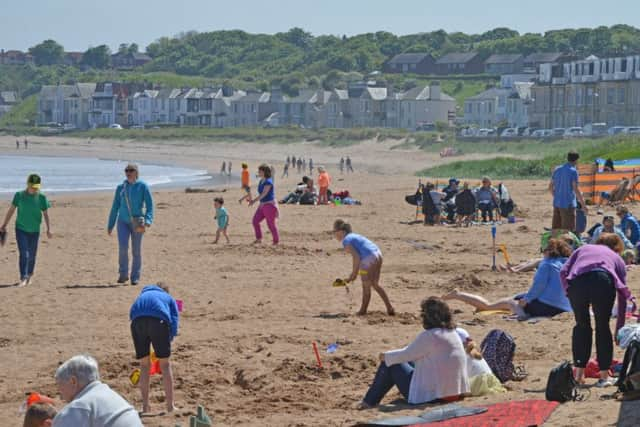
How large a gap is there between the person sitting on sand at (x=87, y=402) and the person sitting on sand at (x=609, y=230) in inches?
397

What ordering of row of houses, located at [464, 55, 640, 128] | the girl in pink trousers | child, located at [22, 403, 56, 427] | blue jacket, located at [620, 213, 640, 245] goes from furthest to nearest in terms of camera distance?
row of houses, located at [464, 55, 640, 128]
the girl in pink trousers
blue jacket, located at [620, 213, 640, 245]
child, located at [22, 403, 56, 427]

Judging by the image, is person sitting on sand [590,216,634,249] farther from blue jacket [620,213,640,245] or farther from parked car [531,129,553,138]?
parked car [531,129,553,138]

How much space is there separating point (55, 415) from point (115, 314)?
6.97 meters

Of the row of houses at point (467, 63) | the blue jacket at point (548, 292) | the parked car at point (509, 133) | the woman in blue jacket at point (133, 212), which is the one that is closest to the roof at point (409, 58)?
the row of houses at point (467, 63)

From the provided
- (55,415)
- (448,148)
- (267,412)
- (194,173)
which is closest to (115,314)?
(267,412)

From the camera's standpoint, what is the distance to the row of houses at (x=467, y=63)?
166 meters

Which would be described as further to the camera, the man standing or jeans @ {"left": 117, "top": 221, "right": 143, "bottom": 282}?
the man standing

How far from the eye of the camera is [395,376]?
8.98 m

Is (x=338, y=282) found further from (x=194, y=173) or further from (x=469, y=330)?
(x=194, y=173)

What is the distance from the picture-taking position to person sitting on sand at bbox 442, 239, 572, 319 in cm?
1179

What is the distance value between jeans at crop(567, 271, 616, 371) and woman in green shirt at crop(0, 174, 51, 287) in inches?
324

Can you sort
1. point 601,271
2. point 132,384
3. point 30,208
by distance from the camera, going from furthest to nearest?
point 30,208, point 132,384, point 601,271

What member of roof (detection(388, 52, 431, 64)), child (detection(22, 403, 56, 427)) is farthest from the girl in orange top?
roof (detection(388, 52, 431, 64))

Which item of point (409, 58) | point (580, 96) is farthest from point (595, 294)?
point (409, 58)
